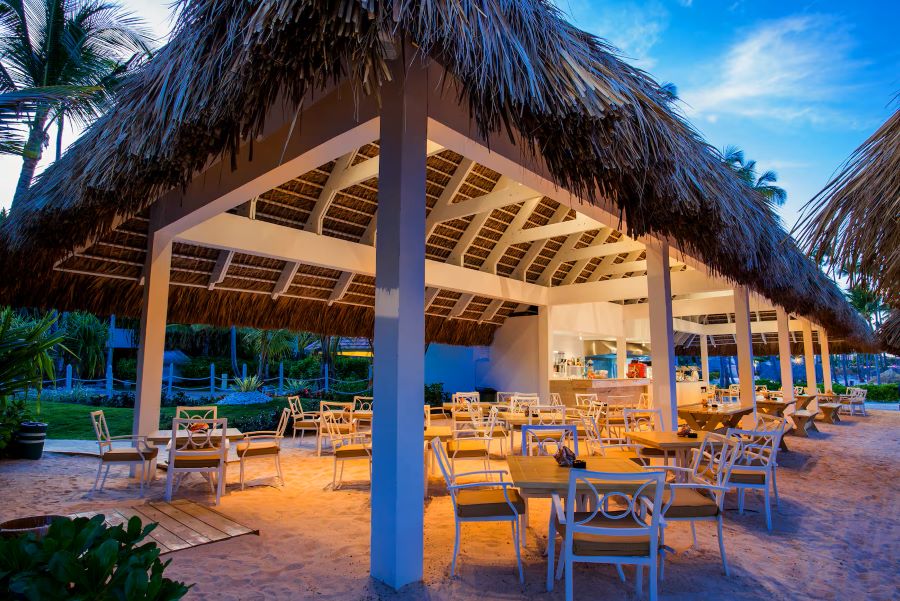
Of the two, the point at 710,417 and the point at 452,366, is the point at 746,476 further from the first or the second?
the point at 452,366

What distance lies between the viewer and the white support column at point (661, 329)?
779 centimetres

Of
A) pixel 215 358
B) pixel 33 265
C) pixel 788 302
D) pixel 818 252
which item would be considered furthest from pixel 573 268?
pixel 215 358

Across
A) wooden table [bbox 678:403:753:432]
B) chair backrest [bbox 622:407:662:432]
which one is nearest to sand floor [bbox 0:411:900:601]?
wooden table [bbox 678:403:753:432]

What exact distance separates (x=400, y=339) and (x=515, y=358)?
38.0 ft

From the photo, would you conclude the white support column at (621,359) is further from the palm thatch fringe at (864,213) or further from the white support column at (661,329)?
the palm thatch fringe at (864,213)

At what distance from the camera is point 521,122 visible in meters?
3.39

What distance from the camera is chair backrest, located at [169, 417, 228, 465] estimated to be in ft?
17.7

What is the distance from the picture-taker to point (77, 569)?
1.43 metres

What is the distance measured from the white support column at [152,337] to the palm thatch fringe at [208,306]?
0.98m

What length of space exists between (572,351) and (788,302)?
25.4ft

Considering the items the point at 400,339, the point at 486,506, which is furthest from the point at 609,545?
the point at 400,339

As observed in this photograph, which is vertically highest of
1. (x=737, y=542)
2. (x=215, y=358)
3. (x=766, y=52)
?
(x=766, y=52)

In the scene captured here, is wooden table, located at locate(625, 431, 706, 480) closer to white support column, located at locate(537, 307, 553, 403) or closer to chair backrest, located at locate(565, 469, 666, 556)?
chair backrest, located at locate(565, 469, 666, 556)

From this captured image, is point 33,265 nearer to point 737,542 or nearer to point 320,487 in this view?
point 320,487
